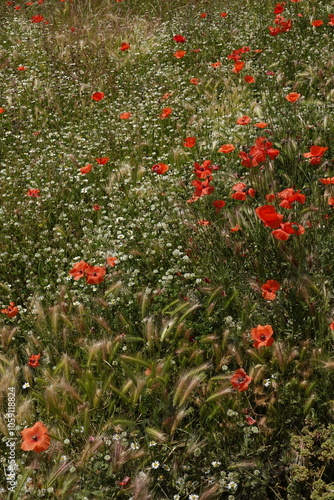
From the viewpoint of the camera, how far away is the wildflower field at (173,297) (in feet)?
7.16

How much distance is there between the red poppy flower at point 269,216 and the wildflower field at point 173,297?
2cm

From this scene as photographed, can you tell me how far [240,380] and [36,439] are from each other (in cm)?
91

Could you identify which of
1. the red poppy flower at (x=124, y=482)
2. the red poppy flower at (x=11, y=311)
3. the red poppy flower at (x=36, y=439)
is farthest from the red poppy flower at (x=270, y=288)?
the red poppy flower at (x=11, y=311)

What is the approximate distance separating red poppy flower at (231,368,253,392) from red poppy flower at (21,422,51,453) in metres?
0.83

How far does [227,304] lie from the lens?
107 inches

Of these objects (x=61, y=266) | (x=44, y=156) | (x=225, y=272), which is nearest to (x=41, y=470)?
(x=225, y=272)

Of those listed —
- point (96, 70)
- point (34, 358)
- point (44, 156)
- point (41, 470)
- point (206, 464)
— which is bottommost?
point (206, 464)

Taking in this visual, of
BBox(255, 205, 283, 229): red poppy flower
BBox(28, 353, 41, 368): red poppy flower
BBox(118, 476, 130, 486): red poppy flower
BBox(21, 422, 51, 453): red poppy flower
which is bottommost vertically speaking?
BBox(118, 476, 130, 486): red poppy flower

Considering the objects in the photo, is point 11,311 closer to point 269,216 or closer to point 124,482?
point 124,482

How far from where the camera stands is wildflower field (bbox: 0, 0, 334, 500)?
218 centimetres

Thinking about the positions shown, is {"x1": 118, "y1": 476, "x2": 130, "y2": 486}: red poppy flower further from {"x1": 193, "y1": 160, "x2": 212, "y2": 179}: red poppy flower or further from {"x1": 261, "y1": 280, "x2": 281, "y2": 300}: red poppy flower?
{"x1": 193, "y1": 160, "x2": 212, "y2": 179}: red poppy flower

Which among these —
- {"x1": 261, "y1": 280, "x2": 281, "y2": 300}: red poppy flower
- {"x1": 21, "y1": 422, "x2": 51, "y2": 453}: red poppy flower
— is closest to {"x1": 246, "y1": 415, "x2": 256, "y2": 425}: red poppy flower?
{"x1": 261, "y1": 280, "x2": 281, "y2": 300}: red poppy flower

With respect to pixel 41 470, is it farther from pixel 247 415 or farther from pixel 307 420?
pixel 307 420

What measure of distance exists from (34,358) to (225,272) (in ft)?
3.67
